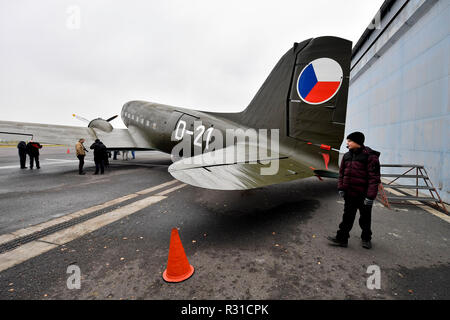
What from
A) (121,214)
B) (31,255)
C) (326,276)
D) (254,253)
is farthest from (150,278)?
(121,214)

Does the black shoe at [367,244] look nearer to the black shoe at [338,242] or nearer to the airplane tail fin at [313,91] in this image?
the black shoe at [338,242]

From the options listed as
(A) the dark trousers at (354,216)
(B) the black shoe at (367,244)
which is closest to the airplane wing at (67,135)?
(A) the dark trousers at (354,216)

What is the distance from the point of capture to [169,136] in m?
9.34

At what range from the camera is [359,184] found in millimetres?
2996

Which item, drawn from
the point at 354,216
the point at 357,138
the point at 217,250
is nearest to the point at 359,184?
the point at 354,216

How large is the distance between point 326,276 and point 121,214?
13.8ft

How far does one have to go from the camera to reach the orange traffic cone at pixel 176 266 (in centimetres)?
231

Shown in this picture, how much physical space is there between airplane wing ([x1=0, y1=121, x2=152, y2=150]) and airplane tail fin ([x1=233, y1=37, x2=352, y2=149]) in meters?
8.43

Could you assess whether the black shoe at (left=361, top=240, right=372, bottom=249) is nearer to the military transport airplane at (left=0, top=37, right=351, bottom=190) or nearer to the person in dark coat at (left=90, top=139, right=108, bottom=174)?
the military transport airplane at (left=0, top=37, right=351, bottom=190)

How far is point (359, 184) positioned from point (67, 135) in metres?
13.6

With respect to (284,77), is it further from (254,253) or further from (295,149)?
(254,253)

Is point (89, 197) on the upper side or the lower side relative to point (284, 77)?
lower

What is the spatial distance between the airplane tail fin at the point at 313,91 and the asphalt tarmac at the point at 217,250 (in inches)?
80.8

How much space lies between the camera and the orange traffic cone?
7.57 feet
